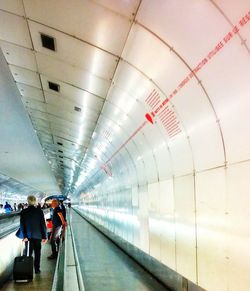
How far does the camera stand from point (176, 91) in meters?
5.24

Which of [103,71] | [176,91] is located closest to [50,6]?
[103,71]

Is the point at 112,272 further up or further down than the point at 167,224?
further down

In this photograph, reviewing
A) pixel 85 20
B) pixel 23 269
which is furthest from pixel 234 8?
pixel 23 269

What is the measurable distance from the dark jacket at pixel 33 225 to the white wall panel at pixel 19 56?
123 inches

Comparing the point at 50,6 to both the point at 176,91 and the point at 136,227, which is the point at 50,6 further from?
the point at 136,227

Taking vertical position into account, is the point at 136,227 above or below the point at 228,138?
below

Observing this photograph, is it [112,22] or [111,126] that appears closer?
[112,22]

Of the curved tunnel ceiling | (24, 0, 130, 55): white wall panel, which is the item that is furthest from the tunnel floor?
(24, 0, 130, 55): white wall panel

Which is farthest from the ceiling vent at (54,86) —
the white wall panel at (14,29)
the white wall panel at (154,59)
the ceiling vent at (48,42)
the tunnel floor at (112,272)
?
the tunnel floor at (112,272)

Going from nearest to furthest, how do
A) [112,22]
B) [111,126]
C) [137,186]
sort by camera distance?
1. [112,22]
2. [111,126]
3. [137,186]

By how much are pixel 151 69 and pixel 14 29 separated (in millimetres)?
2573

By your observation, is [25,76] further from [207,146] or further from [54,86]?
[207,146]

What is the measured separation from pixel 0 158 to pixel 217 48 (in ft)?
74.9

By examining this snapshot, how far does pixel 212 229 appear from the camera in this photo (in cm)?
507
